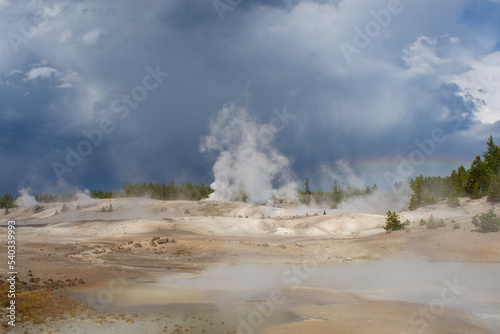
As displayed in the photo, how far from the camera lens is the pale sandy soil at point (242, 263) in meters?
12.5

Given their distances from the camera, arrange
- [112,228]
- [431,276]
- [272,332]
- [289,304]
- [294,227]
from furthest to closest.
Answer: [294,227], [112,228], [431,276], [289,304], [272,332]

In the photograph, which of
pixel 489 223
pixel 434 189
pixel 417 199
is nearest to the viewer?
pixel 489 223

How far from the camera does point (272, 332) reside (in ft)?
38.3

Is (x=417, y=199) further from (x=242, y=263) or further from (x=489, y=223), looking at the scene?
(x=242, y=263)

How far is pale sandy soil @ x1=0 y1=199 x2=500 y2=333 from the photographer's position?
491 inches

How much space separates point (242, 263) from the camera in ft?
93.7

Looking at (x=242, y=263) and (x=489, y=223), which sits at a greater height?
(x=489, y=223)

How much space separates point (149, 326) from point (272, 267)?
1584cm

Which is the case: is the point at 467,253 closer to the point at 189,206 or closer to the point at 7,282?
the point at 7,282

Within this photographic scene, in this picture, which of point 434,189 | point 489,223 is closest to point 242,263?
point 489,223

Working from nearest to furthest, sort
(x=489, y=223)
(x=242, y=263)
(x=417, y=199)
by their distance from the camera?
(x=242, y=263) < (x=489, y=223) < (x=417, y=199)

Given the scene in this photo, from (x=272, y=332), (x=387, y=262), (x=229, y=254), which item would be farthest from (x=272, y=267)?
(x=272, y=332)

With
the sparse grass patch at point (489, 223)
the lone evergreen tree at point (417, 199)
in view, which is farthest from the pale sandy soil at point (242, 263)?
the lone evergreen tree at point (417, 199)

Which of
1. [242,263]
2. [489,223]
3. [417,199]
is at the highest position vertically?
[417,199]
